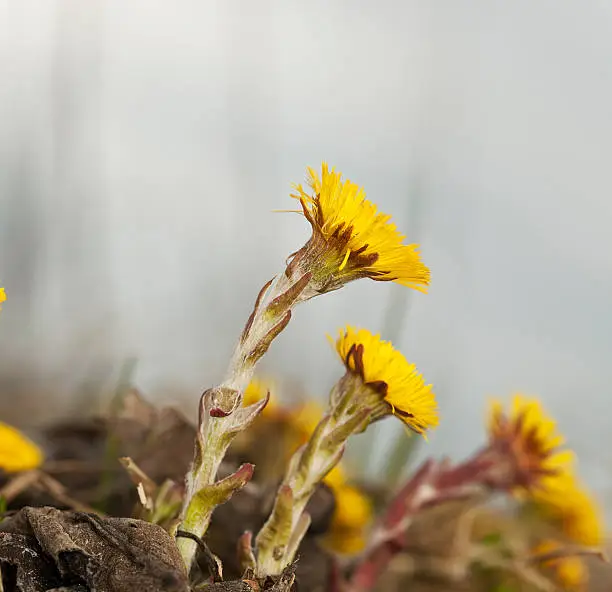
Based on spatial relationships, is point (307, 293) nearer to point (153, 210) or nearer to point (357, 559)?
point (357, 559)

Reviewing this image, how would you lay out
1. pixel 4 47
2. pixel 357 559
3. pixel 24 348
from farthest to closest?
pixel 24 348 < pixel 4 47 < pixel 357 559

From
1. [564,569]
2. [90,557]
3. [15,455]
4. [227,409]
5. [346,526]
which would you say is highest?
[227,409]

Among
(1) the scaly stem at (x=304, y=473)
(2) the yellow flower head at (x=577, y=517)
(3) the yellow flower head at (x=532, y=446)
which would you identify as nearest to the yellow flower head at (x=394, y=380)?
(1) the scaly stem at (x=304, y=473)

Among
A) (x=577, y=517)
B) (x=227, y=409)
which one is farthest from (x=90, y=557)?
(x=577, y=517)

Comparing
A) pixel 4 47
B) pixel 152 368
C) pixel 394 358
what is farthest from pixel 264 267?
pixel 394 358

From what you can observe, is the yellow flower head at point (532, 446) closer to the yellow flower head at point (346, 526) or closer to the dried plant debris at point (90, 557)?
the yellow flower head at point (346, 526)

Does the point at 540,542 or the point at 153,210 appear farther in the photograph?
the point at 153,210

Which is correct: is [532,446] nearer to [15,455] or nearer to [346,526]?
[346,526]
